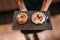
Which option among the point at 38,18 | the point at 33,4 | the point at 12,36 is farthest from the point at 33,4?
the point at 12,36

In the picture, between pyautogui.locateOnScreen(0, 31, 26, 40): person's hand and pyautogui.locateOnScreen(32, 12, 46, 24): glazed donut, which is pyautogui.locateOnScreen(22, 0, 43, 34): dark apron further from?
pyautogui.locateOnScreen(0, 31, 26, 40): person's hand

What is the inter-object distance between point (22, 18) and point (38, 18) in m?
0.10

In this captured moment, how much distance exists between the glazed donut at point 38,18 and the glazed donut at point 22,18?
51mm

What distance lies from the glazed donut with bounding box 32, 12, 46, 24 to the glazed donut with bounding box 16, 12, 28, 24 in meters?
0.05

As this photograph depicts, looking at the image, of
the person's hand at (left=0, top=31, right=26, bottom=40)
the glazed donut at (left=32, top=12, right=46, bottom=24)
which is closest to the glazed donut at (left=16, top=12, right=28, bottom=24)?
the glazed donut at (left=32, top=12, right=46, bottom=24)

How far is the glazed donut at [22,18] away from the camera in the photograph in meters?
0.82

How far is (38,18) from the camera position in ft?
2.76

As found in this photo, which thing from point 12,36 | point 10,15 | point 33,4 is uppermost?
point 33,4

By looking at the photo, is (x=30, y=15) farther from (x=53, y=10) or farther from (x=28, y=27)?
(x=53, y=10)

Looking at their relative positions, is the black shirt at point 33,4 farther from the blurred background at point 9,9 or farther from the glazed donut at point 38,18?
the blurred background at point 9,9

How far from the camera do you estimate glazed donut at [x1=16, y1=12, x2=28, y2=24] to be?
821mm

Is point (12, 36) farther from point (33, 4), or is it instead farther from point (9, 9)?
point (33, 4)

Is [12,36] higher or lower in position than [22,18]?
lower

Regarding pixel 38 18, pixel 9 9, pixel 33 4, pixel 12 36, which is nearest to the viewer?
pixel 38 18
